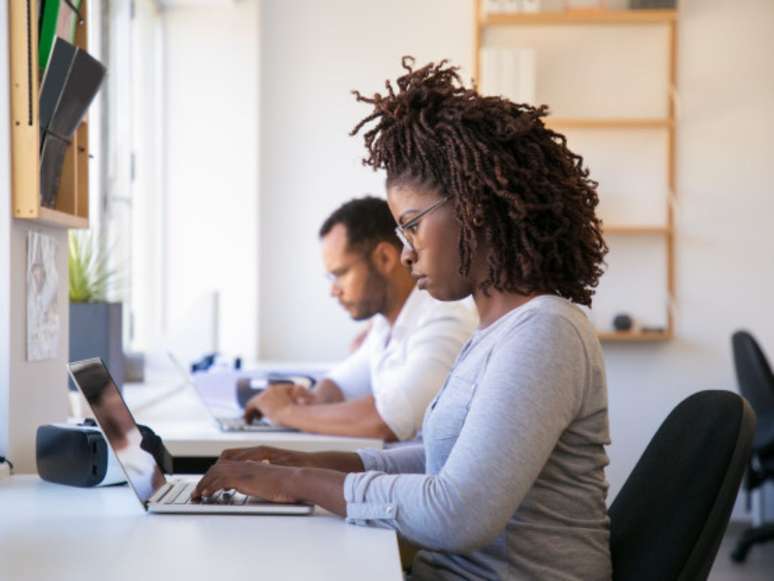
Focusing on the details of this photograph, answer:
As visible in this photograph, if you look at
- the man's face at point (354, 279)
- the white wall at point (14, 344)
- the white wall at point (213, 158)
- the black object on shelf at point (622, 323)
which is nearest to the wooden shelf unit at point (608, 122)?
the black object on shelf at point (622, 323)

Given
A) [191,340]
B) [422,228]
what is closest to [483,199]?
[422,228]

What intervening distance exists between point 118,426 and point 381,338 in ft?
4.22

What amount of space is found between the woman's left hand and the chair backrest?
322 centimetres

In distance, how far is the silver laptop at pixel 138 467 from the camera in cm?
152

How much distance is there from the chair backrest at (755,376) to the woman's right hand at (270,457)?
10.1 ft

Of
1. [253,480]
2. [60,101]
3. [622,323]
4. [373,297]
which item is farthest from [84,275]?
[622,323]

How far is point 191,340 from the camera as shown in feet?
13.1

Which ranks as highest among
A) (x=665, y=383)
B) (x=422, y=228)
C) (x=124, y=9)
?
(x=124, y=9)

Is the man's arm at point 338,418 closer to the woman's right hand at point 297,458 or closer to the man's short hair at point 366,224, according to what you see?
the man's short hair at point 366,224

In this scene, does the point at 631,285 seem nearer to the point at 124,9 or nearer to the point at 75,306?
the point at 124,9

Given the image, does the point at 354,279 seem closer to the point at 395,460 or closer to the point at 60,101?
the point at 60,101

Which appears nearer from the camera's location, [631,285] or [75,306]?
[75,306]

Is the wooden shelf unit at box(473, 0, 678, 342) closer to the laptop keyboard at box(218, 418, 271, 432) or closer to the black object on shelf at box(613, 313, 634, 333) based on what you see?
the black object on shelf at box(613, 313, 634, 333)

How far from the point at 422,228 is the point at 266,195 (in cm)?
348
